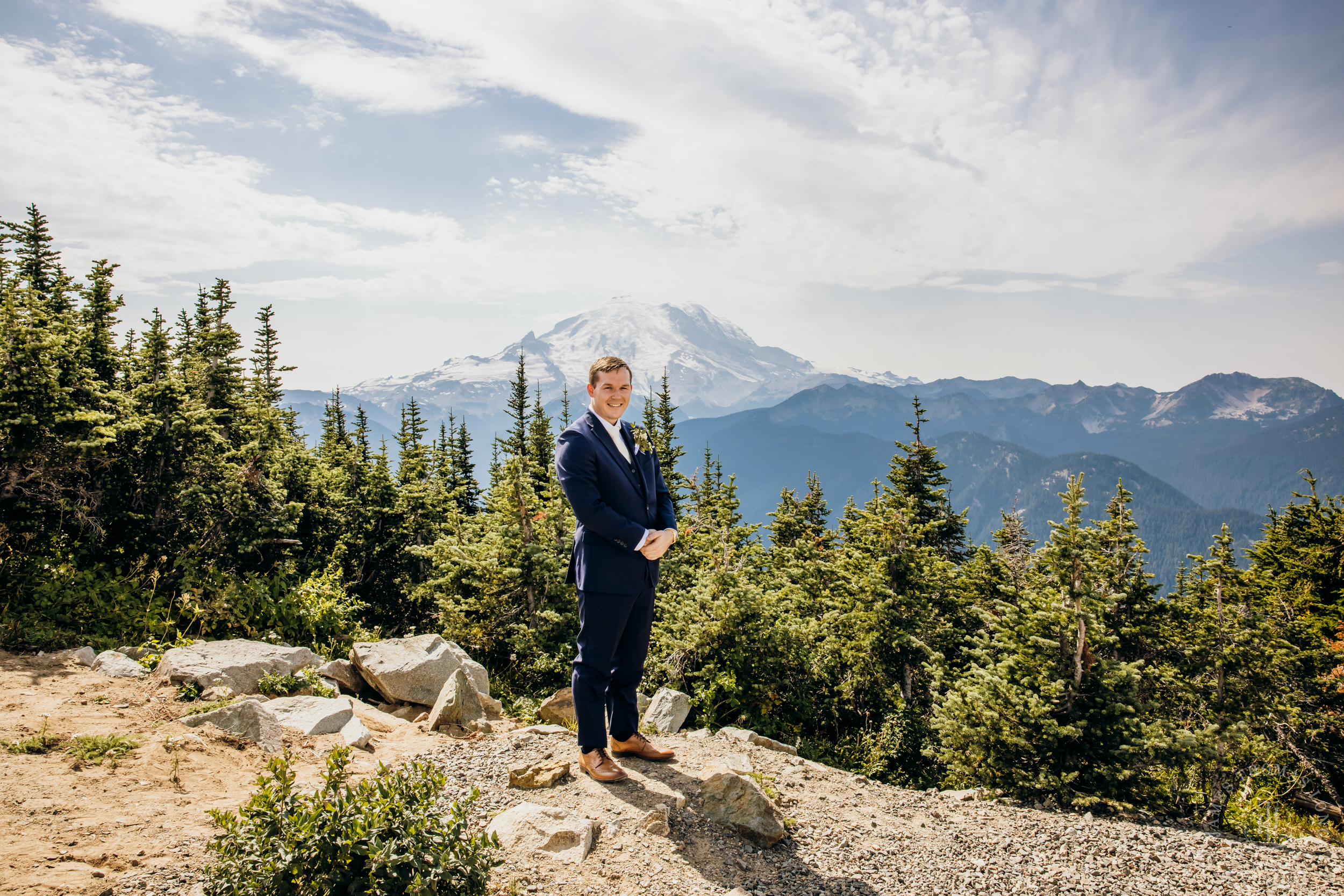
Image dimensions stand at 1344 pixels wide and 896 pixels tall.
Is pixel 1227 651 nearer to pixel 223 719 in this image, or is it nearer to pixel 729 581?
pixel 729 581

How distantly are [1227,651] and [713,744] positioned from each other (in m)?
11.7

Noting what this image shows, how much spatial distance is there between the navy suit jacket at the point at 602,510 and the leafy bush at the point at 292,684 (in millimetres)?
4521

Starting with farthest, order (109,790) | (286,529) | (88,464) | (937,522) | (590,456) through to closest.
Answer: (937,522) → (286,529) → (88,464) → (590,456) → (109,790)

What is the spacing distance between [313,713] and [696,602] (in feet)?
17.7

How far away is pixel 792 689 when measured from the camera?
1030cm

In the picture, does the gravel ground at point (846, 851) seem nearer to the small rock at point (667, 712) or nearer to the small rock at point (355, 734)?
the small rock at point (355, 734)

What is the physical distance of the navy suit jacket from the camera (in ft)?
15.7

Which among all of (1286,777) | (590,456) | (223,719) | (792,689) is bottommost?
(1286,777)

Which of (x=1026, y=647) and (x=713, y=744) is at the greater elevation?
(x=1026, y=647)

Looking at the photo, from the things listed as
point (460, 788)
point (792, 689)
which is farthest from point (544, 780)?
point (792, 689)

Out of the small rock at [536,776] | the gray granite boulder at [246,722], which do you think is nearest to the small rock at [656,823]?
the small rock at [536,776]

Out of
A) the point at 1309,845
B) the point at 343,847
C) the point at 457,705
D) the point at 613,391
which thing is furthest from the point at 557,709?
the point at 1309,845

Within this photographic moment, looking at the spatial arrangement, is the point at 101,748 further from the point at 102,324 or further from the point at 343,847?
the point at 102,324

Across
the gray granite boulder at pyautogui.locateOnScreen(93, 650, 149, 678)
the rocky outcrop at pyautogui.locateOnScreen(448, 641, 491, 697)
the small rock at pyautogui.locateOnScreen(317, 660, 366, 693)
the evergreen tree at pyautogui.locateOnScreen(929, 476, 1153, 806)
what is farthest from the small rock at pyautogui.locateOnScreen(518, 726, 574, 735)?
the evergreen tree at pyautogui.locateOnScreen(929, 476, 1153, 806)
